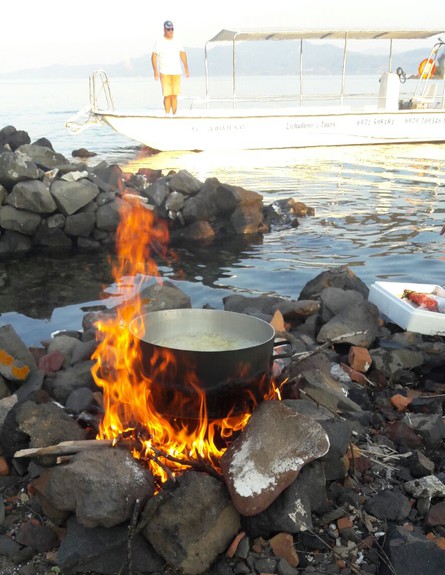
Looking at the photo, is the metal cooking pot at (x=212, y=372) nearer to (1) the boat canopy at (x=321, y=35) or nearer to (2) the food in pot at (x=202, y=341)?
(2) the food in pot at (x=202, y=341)

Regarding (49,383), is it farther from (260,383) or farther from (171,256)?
(171,256)

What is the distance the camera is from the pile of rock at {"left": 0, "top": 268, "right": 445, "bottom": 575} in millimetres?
3504

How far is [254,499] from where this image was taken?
3539mm

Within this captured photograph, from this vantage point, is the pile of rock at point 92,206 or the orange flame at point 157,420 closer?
the orange flame at point 157,420

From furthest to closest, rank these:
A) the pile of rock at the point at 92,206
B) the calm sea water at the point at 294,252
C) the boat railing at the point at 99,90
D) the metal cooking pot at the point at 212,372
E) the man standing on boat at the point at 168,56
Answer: the boat railing at the point at 99,90, the man standing on boat at the point at 168,56, the pile of rock at the point at 92,206, the calm sea water at the point at 294,252, the metal cooking pot at the point at 212,372

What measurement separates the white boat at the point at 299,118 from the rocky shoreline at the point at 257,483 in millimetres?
19080

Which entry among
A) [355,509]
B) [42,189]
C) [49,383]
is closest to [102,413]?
[49,383]

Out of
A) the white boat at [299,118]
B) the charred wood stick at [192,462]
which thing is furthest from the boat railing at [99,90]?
the charred wood stick at [192,462]

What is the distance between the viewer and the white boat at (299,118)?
2455 cm

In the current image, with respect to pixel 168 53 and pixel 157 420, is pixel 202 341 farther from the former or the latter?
pixel 168 53

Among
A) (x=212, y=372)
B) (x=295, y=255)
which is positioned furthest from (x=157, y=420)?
(x=295, y=255)

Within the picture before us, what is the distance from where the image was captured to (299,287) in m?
10.3

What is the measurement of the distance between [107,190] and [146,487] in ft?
36.2

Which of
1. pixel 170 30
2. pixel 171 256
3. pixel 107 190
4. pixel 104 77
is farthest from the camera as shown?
pixel 104 77
